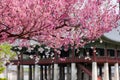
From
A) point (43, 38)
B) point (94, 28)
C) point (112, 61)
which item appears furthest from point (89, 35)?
point (112, 61)

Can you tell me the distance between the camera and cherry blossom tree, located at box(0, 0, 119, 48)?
8203 mm

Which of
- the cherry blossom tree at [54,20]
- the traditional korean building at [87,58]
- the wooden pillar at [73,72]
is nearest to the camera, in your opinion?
the cherry blossom tree at [54,20]

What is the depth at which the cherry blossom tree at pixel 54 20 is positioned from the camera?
820 cm

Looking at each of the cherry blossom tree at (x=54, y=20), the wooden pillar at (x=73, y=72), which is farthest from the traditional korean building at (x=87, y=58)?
the cherry blossom tree at (x=54, y=20)

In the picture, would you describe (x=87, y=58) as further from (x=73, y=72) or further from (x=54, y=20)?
(x=54, y=20)

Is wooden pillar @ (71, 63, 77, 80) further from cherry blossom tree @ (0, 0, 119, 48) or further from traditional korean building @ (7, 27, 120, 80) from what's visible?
cherry blossom tree @ (0, 0, 119, 48)

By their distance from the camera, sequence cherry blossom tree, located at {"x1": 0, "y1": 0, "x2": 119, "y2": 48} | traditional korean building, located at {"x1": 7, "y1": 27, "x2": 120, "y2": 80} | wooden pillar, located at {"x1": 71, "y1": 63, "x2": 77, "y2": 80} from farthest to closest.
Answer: wooden pillar, located at {"x1": 71, "y1": 63, "x2": 77, "y2": 80} → traditional korean building, located at {"x1": 7, "y1": 27, "x2": 120, "y2": 80} → cherry blossom tree, located at {"x1": 0, "y1": 0, "x2": 119, "y2": 48}

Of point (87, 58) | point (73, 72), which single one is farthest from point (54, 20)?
point (73, 72)

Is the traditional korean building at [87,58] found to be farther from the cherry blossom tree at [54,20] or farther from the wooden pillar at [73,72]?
the cherry blossom tree at [54,20]

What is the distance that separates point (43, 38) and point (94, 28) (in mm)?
1438

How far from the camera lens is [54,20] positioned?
8.74 meters

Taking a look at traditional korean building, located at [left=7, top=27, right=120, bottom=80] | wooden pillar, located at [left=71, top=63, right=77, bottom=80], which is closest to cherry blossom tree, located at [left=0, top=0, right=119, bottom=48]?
traditional korean building, located at [left=7, top=27, right=120, bottom=80]

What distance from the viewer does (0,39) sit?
902 cm

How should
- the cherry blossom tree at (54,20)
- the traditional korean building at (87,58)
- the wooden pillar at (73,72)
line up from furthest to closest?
the wooden pillar at (73,72) < the traditional korean building at (87,58) < the cherry blossom tree at (54,20)
